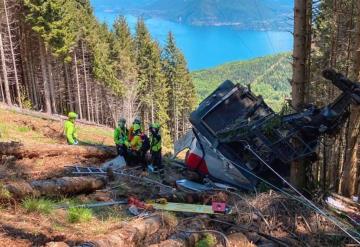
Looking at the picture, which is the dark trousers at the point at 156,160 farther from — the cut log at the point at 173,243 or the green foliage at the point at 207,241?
the cut log at the point at 173,243

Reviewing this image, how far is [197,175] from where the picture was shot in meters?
11.7

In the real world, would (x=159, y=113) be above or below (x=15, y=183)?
below

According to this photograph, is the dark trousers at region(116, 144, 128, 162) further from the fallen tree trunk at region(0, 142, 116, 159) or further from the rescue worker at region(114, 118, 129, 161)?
the fallen tree trunk at region(0, 142, 116, 159)

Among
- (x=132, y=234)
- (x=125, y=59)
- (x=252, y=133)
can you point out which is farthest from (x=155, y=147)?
(x=125, y=59)

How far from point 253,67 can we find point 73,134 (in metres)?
140

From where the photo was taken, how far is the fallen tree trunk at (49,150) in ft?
38.3

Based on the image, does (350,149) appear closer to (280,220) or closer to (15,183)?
(280,220)

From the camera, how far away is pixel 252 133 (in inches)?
388

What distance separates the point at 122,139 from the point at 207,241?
6814mm

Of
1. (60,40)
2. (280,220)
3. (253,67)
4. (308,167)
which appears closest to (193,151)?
(308,167)

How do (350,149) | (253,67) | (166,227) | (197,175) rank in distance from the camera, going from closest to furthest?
1. (166,227)
2. (197,175)
3. (350,149)
4. (253,67)

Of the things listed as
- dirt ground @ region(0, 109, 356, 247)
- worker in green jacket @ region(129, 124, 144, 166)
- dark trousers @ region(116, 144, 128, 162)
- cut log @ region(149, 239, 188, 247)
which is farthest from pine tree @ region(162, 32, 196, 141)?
cut log @ region(149, 239, 188, 247)

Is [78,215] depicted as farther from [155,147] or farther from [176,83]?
[176,83]

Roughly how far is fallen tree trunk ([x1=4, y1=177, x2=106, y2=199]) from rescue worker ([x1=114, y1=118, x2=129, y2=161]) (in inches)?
115
